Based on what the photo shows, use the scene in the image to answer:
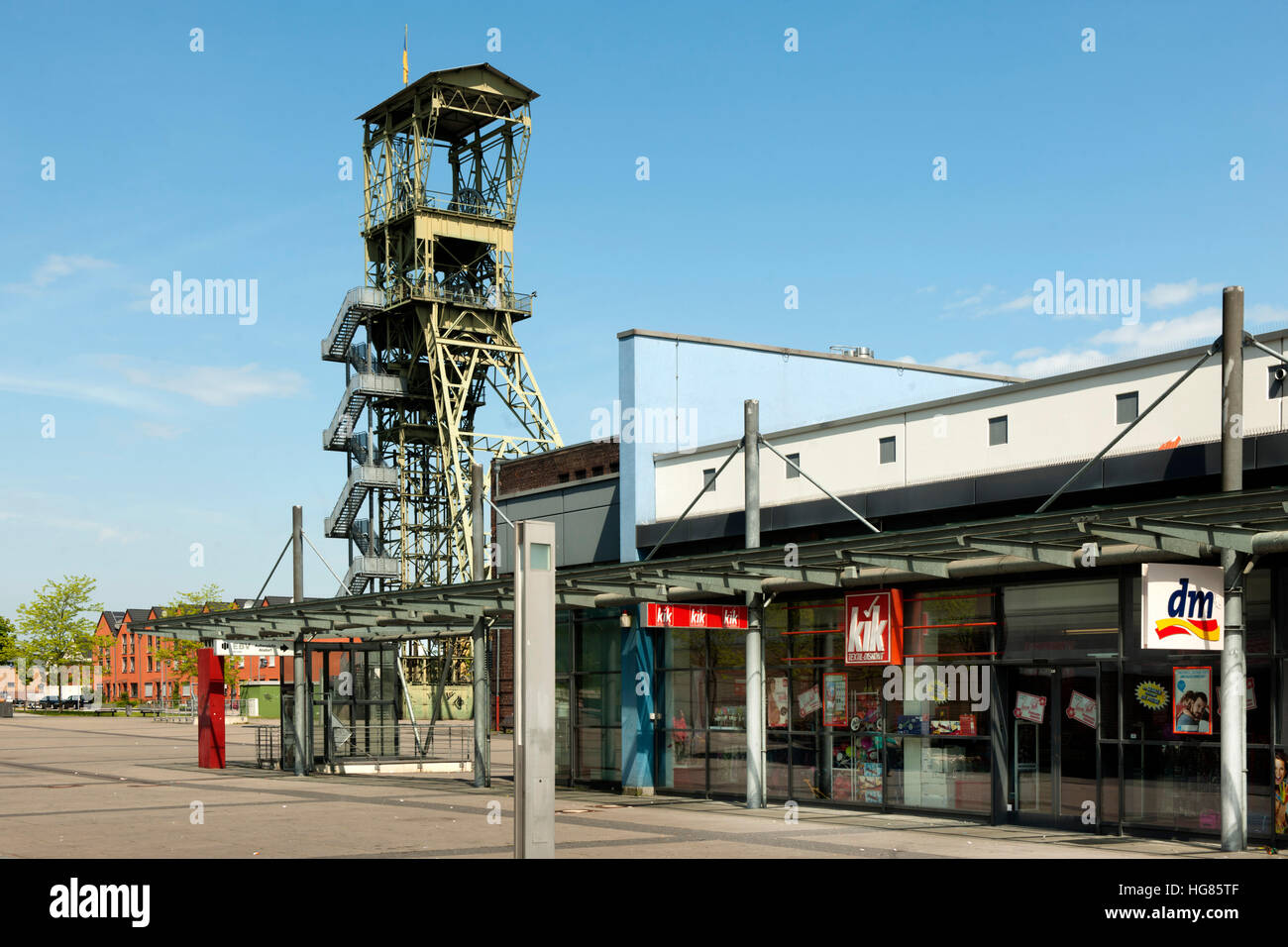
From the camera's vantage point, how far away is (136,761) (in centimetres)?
3672

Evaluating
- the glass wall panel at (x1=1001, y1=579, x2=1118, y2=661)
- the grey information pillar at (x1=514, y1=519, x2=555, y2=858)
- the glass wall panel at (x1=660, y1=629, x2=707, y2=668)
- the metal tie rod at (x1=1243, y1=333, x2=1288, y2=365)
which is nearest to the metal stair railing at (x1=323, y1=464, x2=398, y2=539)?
the glass wall panel at (x1=660, y1=629, x2=707, y2=668)

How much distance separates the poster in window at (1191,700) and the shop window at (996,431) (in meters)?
4.45

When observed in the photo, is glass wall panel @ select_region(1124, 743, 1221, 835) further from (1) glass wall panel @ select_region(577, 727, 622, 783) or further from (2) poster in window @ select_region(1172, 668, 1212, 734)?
(1) glass wall panel @ select_region(577, 727, 622, 783)

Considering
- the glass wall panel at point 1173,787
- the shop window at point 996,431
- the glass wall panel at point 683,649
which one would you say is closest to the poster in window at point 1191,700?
the glass wall panel at point 1173,787

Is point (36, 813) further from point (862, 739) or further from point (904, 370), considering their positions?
point (904, 370)

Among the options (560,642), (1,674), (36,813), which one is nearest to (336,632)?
(560,642)

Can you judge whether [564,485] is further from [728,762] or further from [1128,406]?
[1128,406]

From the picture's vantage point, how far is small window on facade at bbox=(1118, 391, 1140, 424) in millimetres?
19375

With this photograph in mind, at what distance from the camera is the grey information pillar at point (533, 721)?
951 cm

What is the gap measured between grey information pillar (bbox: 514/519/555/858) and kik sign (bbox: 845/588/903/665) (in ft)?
39.9

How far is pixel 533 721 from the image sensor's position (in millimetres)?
9578

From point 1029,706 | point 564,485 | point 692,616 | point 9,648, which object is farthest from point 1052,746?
point 9,648

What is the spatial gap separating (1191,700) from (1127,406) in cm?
413

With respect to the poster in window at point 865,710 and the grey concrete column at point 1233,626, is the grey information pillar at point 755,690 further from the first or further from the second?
the grey concrete column at point 1233,626
